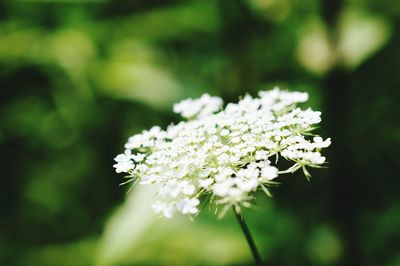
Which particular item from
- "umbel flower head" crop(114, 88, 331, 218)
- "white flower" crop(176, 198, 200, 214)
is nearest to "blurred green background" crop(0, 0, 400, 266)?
"umbel flower head" crop(114, 88, 331, 218)

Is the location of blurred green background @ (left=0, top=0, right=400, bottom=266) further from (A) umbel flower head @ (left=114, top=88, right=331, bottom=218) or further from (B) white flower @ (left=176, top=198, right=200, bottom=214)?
(B) white flower @ (left=176, top=198, right=200, bottom=214)

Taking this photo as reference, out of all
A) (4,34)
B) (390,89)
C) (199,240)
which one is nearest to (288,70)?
(390,89)

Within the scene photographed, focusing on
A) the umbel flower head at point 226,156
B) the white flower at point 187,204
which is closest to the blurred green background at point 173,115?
the umbel flower head at point 226,156

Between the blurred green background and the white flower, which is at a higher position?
the blurred green background

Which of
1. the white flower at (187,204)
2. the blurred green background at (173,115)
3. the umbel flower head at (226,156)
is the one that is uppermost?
the blurred green background at (173,115)

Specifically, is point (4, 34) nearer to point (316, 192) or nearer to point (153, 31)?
point (153, 31)

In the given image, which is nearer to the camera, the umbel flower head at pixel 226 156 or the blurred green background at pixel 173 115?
the umbel flower head at pixel 226 156

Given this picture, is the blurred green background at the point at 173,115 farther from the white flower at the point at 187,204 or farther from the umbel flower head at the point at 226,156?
the white flower at the point at 187,204

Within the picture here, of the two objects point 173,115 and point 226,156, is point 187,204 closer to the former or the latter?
point 226,156
